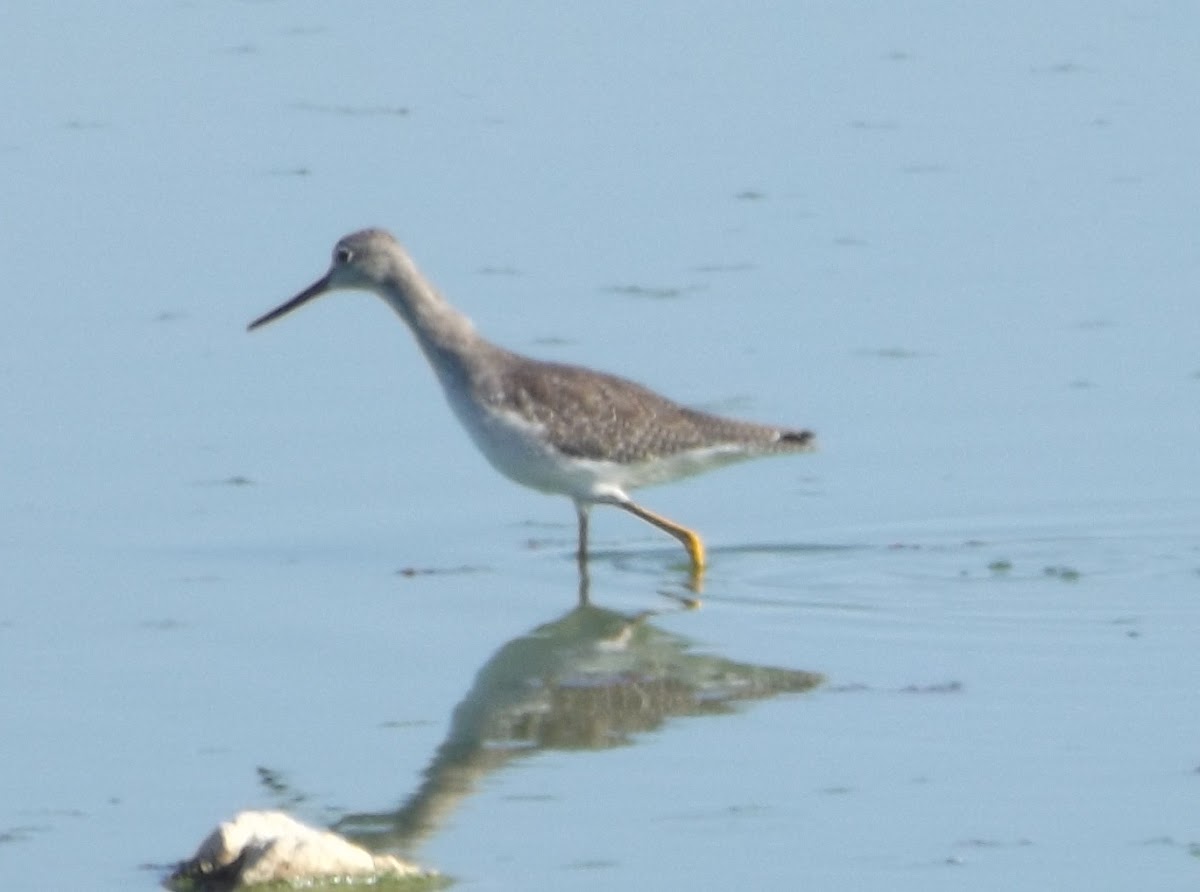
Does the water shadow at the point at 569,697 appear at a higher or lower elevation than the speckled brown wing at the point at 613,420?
lower

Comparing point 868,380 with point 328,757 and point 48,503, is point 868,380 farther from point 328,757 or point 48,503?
point 328,757

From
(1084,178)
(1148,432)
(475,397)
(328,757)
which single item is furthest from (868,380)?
(328,757)

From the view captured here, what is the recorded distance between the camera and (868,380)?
42.2 feet

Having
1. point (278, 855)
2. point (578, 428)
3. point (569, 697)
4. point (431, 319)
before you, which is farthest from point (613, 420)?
point (278, 855)

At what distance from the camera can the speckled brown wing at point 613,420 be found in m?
11.5

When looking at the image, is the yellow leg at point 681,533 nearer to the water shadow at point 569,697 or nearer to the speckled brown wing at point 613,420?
the speckled brown wing at point 613,420

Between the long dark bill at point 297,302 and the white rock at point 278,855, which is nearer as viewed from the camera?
the white rock at point 278,855

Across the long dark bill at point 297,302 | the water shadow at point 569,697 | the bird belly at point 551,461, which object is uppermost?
the long dark bill at point 297,302

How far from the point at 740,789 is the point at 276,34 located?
437 inches

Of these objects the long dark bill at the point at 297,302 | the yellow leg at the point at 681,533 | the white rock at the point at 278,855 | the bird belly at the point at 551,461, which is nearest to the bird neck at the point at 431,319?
the bird belly at the point at 551,461

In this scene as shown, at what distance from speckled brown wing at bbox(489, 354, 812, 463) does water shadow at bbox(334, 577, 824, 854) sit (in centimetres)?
91

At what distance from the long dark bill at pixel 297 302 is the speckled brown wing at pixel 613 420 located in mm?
1047

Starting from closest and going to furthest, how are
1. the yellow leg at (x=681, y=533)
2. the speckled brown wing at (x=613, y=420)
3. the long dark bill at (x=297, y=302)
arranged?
the yellow leg at (x=681, y=533) < the speckled brown wing at (x=613, y=420) < the long dark bill at (x=297, y=302)

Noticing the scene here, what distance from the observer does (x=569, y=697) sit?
384 inches
